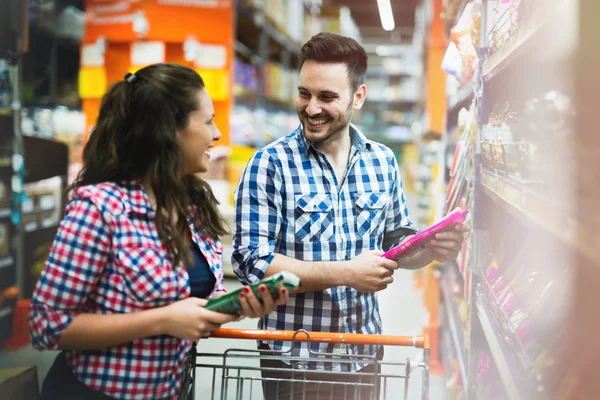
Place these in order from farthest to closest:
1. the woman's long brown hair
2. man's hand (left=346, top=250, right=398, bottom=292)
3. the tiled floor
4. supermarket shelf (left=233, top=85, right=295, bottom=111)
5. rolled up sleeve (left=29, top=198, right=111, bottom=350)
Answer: supermarket shelf (left=233, top=85, right=295, bottom=111), the tiled floor, man's hand (left=346, top=250, right=398, bottom=292), the woman's long brown hair, rolled up sleeve (left=29, top=198, right=111, bottom=350)

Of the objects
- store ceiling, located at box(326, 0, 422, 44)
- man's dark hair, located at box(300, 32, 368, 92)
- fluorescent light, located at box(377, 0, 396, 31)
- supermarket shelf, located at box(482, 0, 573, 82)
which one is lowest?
supermarket shelf, located at box(482, 0, 573, 82)

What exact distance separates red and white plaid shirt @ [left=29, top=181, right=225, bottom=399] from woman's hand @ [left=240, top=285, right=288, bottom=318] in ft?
0.49

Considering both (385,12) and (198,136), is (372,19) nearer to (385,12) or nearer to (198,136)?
(385,12)

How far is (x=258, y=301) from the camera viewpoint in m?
1.45

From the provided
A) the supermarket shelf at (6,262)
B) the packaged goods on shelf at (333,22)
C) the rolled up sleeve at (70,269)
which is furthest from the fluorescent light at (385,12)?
the supermarket shelf at (6,262)

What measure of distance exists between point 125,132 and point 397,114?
13.1 meters

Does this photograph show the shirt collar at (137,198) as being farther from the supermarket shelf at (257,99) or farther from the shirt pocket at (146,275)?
the supermarket shelf at (257,99)

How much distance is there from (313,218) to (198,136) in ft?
1.63

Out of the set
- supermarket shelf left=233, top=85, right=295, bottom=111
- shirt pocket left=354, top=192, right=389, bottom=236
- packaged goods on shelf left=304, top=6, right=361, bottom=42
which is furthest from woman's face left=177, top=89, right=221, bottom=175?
supermarket shelf left=233, top=85, right=295, bottom=111

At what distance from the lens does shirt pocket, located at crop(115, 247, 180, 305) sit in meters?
1.43

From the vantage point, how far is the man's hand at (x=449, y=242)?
5.63ft

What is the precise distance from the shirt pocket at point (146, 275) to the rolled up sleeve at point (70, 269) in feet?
0.15

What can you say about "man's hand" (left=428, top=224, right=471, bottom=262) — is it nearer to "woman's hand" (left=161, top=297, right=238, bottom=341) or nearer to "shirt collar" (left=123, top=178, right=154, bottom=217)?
"woman's hand" (left=161, top=297, right=238, bottom=341)

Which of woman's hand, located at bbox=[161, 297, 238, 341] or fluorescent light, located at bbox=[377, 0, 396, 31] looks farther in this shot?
fluorescent light, located at bbox=[377, 0, 396, 31]
